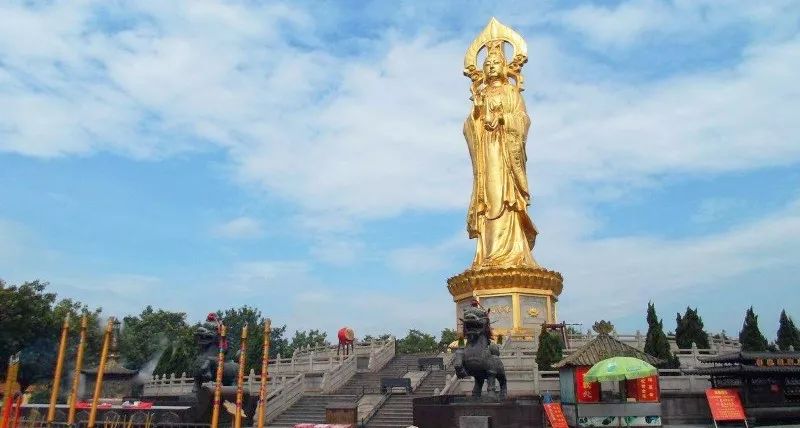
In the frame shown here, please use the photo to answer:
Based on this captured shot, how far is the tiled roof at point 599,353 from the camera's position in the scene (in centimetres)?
1390

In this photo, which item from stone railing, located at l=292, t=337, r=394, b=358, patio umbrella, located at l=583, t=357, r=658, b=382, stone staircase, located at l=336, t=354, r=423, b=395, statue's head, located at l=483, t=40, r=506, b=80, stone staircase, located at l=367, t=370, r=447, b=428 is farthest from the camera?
statue's head, located at l=483, t=40, r=506, b=80

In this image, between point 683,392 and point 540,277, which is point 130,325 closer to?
point 540,277

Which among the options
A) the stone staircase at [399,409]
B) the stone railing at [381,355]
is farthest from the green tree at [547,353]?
the stone railing at [381,355]

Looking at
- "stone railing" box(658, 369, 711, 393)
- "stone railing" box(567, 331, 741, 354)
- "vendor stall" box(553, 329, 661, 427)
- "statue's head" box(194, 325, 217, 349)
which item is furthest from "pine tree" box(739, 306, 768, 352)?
"statue's head" box(194, 325, 217, 349)

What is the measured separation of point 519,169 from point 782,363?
52.9 feet

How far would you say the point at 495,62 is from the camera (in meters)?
30.8

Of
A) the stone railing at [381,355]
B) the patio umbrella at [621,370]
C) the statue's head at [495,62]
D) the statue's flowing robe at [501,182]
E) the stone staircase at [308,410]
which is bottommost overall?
the stone staircase at [308,410]

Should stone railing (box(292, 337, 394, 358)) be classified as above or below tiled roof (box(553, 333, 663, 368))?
above

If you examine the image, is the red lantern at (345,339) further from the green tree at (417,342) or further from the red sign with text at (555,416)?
the green tree at (417,342)

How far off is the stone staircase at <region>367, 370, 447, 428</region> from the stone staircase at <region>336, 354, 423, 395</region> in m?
1.46

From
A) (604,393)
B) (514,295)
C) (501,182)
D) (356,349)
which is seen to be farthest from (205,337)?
(501,182)

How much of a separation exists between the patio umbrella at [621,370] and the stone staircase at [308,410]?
270 inches

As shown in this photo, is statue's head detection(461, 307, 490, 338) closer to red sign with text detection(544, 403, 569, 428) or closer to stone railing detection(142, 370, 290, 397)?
red sign with text detection(544, 403, 569, 428)

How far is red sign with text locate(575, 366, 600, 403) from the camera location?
13.8m
